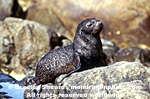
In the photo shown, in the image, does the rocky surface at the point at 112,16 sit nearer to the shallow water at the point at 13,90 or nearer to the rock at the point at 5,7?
the rock at the point at 5,7

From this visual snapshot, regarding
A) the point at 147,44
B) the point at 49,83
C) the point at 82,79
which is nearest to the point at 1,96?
the point at 49,83

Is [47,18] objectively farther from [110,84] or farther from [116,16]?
[110,84]

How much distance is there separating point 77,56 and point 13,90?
152 centimetres

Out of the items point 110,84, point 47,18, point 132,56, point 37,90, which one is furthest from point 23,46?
point 110,84

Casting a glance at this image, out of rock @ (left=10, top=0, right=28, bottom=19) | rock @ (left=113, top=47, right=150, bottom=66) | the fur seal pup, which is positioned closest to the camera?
the fur seal pup

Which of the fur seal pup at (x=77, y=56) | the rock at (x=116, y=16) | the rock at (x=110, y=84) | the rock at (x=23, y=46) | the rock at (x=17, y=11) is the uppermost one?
the rock at (x=17, y=11)

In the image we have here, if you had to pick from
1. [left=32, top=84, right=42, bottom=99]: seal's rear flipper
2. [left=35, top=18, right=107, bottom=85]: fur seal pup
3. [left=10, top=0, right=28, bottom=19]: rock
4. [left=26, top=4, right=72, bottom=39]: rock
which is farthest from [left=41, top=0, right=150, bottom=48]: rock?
[left=32, top=84, right=42, bottom=99]: seal's rear flipper

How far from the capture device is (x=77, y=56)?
7574 mm

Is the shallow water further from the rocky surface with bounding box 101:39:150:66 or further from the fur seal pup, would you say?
the rocky surface with bounding box 101:39:150:66

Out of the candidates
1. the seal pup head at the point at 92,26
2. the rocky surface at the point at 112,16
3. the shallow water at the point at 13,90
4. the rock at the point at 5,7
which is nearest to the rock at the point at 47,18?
the rocky surface at the point at 112,16

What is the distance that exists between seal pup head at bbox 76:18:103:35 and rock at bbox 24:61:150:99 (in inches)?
53.3

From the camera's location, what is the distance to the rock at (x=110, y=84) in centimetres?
565

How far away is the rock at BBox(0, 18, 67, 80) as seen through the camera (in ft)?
47.9

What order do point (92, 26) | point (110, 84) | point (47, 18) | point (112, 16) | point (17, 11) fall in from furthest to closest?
1. point (17, 11)
2. point (47, 18)
3. point (112, 16)
4. point (92, 26)
5. point (110, 84)
